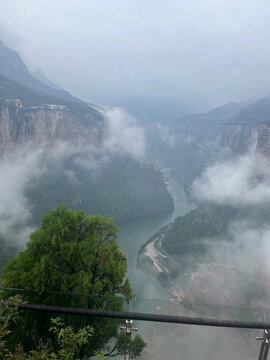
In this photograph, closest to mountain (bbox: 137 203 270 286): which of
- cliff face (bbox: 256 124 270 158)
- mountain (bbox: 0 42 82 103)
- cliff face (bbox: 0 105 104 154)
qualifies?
cliff face (bbox: 256 124 270 158)

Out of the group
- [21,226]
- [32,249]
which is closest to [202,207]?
[21,226]

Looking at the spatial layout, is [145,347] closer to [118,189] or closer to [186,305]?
[186,305]

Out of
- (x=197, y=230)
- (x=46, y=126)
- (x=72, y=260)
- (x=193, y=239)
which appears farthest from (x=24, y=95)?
(x=72, y=260)

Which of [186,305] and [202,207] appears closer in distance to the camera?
[186,305]

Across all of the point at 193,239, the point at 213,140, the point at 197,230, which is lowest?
the point at 193,239

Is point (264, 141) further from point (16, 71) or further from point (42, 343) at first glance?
point (16, 71)

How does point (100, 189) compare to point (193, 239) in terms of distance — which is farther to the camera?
point (100, 189)

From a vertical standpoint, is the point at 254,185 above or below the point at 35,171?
above
